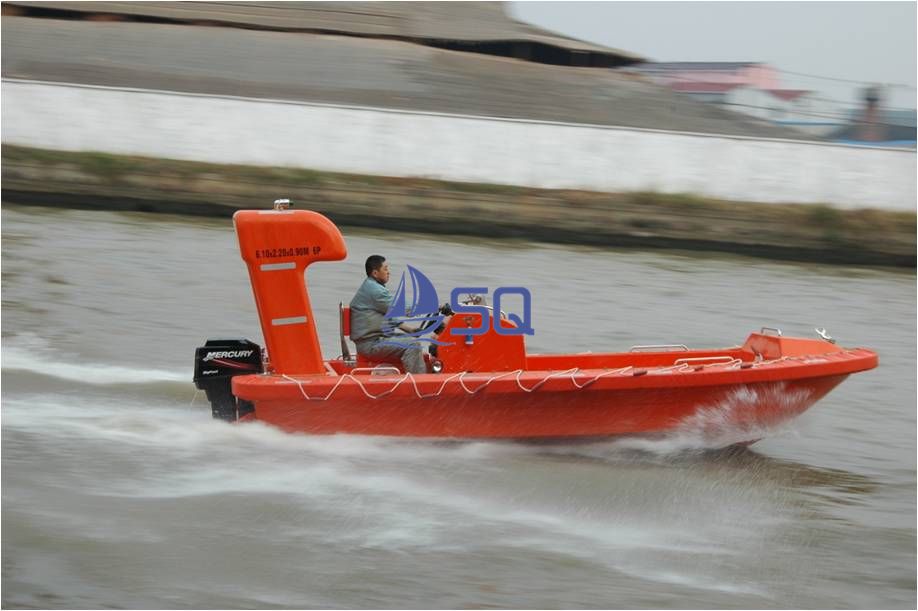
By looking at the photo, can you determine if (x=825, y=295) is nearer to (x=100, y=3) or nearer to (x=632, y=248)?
(x=632, y=248)

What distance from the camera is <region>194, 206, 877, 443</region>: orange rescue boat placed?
758cm

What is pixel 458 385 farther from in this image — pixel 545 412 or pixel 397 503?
pixel 397 503

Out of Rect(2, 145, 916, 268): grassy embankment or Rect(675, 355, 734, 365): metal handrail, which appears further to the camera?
Rect(2, 145, 916, 268): grassy embankment

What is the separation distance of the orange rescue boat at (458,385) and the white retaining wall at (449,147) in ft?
33.6

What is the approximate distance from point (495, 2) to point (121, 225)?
A: 519 inches

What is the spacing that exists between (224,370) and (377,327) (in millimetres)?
1117

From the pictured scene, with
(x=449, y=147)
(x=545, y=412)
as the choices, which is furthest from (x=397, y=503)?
(x=449, y=147)

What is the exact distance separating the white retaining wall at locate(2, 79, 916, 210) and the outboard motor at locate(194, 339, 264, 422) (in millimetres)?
10250

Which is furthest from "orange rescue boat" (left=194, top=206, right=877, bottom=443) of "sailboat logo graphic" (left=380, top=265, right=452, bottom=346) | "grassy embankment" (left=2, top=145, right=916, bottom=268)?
"grassy embankment" (left=2, top=145, right=916, bottom=268)

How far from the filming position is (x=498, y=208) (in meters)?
17.7

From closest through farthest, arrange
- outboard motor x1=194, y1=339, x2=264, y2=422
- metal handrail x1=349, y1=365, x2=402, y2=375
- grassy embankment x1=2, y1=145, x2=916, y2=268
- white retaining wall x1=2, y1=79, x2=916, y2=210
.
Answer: metal handrail x1=349, y1=365, x2=402, y2=375, outboard motor x1=194, y1=339, x2=264, y2=422, grassy embankment x1=2, y1=145, x2=916, y2=268, white retaining wall x1=2, y1=79, x2=916, y2=210

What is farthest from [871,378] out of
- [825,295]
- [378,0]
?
[378,0]

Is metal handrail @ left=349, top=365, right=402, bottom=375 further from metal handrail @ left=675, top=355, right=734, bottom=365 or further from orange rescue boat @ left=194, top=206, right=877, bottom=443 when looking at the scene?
metal handrail @ left=675, top=355, right=734, bottom=365

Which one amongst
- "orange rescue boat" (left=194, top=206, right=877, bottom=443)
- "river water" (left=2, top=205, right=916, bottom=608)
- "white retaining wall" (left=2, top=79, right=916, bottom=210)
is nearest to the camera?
"river water" (left=2, top=205, right=916, bottom=608)
